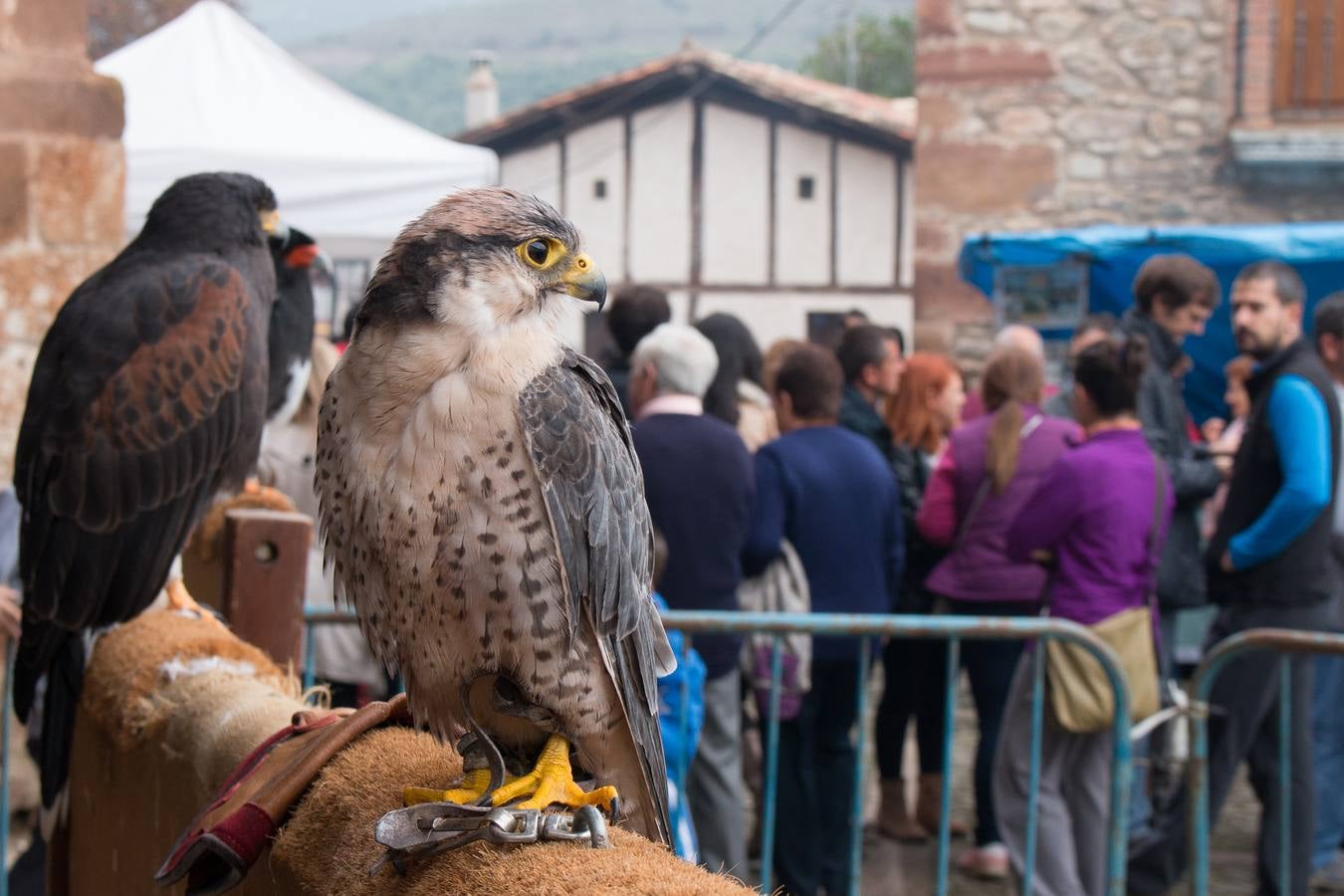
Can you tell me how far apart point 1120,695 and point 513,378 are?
2706 millimetres

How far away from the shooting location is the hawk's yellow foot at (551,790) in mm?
1870

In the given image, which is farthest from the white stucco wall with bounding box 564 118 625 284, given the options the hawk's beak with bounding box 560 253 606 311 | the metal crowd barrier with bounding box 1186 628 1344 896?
the hawk's beak with bounding box 560 253 606 311

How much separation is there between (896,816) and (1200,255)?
432 cm

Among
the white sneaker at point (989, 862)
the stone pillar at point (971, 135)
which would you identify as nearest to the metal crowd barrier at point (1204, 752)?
the white sneaker at point (989, 862)

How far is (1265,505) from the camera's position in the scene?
18.2 feet

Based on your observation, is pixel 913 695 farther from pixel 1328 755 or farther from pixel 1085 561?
pixel 1328 755

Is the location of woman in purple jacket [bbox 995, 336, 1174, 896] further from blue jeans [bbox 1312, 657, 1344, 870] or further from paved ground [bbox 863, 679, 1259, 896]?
blue jeans [bbox 1312, 657, 1344, 870]

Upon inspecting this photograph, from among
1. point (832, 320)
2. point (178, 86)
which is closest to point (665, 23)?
point (832, 320)

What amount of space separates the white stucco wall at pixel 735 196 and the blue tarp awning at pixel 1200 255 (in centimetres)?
1230

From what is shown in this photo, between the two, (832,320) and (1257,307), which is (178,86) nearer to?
(1257,307)

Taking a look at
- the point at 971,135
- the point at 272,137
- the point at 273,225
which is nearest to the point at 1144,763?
the point at 273,225

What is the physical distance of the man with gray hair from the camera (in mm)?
4902

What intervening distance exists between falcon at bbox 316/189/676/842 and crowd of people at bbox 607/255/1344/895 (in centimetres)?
270

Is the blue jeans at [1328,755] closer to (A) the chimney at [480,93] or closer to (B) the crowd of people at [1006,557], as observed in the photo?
(B) the crowd of people at [1006,557]
